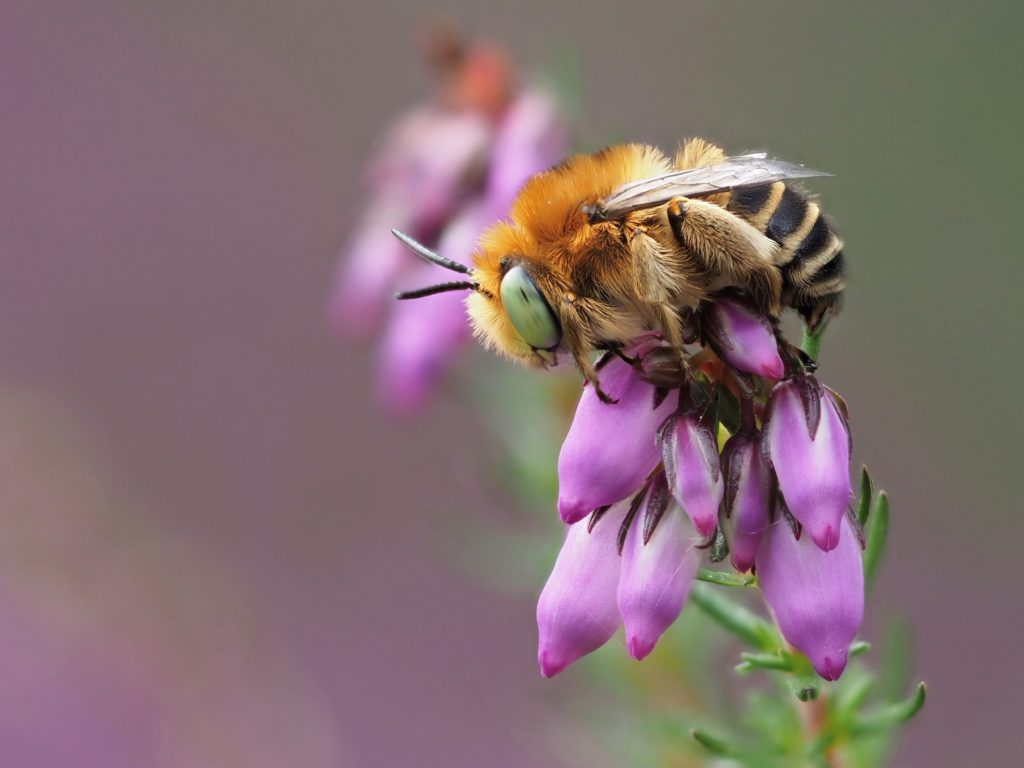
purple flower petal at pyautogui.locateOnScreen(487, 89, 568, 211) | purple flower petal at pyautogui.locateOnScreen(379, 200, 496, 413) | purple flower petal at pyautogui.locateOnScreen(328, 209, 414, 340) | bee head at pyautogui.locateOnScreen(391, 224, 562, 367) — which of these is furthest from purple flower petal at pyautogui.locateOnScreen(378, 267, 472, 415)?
bee head at pyautogui.locateOnScreen(391, 224, 562, 367)

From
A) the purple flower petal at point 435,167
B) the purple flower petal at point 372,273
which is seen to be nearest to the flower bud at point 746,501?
the purple flower petal at point 435,167

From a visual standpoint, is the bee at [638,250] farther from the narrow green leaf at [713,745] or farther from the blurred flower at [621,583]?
the narrow green leaf at [713,745]

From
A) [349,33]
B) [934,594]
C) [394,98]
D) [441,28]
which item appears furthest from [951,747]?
[349,33]

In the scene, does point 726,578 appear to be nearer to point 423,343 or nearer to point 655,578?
point 655,578

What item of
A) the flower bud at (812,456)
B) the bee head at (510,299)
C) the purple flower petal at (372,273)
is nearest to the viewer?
the flower bud at (812,456)

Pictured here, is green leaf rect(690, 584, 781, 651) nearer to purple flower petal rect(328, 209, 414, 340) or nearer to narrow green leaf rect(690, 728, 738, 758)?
narrow green leaf rect(690, 728, 738, 758)

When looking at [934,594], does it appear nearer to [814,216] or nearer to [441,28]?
[441,28]
